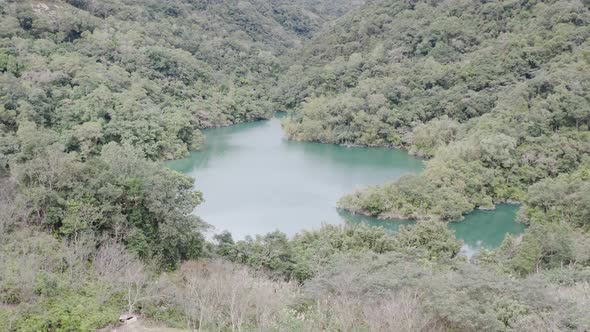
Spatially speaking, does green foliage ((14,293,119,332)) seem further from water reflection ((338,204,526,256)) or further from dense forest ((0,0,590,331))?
water reflection ((338,204,526,256))

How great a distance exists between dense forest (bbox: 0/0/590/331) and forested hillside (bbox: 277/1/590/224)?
136 mm

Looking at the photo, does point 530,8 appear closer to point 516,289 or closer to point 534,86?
point 534,86

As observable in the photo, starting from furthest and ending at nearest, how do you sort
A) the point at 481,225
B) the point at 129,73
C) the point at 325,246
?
the point at 129,73, the point at 481,225, the point at 325,246

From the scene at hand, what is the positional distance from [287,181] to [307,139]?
13.5 meters

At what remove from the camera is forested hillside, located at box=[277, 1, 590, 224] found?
27.6 m

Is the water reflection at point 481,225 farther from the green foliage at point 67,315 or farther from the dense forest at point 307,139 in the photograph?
the green foliage at point 67,315

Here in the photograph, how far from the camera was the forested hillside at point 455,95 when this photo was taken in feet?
90.7

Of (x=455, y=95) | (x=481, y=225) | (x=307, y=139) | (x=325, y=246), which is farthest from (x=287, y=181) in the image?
(x=455, y=95)

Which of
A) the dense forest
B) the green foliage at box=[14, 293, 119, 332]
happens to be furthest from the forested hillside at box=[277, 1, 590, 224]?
the green foliage at box=[14, 293, 119, 332]

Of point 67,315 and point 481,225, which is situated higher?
point 67,315

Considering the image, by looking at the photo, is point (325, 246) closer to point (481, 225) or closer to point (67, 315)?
point (67, 315)

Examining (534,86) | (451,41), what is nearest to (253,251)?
(534,86)

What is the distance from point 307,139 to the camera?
45.4 metres

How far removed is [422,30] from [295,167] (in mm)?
25182
